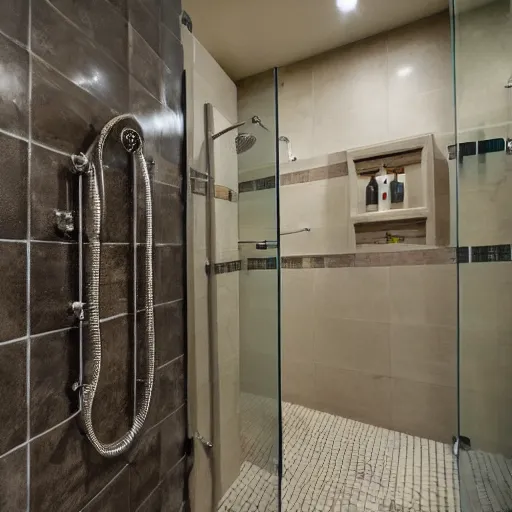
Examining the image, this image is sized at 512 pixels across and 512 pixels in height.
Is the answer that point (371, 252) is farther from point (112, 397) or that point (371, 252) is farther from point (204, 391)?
point (112, 397)

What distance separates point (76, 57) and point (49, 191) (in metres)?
0.37

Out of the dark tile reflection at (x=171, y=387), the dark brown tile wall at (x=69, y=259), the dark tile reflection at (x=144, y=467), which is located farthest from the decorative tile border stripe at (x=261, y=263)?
the dark tile reflection at (x=144, y=467)

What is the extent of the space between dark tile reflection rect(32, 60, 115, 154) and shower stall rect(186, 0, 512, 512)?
0.57m

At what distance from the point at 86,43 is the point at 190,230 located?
2.21 ft

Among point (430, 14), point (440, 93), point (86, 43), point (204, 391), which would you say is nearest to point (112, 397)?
point (204, 391)

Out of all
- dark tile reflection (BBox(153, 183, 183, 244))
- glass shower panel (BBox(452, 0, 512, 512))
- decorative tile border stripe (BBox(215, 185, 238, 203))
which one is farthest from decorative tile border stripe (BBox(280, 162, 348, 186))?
dark tile reflection (BBox(153, 183, 183, 244))

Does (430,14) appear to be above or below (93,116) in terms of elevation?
above

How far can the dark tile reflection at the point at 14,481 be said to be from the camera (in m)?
0.54

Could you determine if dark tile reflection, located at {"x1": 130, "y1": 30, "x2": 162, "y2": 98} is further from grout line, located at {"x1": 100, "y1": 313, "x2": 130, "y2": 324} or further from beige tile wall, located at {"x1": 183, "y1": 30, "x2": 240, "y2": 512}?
grout line, located at {"x1": 100, "y1": 313, "x2": 130, "y2": 324}

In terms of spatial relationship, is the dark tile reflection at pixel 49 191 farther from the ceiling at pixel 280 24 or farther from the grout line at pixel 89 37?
the ceiling at pixel 280 24

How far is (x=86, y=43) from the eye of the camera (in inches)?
29.7

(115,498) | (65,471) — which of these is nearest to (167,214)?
(65,471)

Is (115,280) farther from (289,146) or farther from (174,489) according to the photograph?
(289,146)

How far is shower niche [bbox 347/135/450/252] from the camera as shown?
150cm
